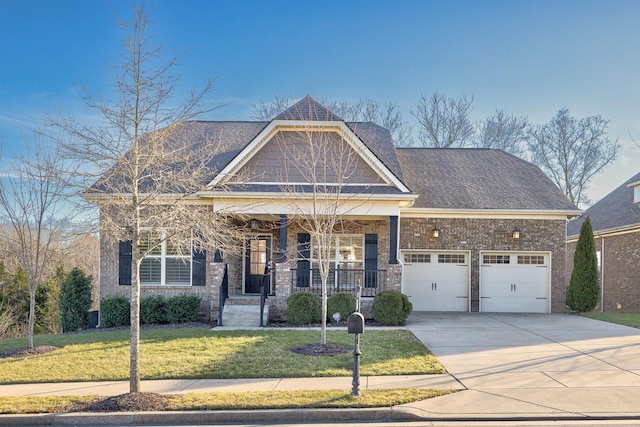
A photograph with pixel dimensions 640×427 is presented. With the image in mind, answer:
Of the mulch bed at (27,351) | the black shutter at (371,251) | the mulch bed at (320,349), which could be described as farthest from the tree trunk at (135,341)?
the black shutter at (371,251)

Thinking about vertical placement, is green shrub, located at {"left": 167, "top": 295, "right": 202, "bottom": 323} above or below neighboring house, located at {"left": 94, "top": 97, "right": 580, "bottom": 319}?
below

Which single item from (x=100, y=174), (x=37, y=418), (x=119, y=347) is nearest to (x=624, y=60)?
(x=100, y=174)

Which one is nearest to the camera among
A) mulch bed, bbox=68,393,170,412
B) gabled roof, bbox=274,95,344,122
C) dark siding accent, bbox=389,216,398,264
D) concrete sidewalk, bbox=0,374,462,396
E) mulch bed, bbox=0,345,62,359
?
mulch bed, bbox=68,393,170,412

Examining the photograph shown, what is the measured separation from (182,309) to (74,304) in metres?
3.49

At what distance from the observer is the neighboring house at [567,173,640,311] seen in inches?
694

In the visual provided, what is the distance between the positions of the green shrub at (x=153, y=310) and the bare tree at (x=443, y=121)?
23.0 m

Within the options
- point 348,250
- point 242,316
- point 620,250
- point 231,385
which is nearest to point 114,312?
point 242,316

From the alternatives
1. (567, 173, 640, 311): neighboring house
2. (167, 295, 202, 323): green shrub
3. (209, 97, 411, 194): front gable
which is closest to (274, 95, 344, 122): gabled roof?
(209, 97, 411, 194): front gable

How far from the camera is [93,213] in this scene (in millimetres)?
8172

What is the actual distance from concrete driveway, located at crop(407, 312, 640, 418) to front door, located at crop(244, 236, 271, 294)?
5.45 m

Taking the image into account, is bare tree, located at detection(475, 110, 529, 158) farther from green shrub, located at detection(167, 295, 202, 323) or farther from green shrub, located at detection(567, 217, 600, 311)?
green shrub, located at detection(167, 295, 202, 323)

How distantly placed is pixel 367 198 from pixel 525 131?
2452 centimetres

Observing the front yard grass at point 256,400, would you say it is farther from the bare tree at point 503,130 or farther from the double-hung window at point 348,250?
the bare tree at point 503,130

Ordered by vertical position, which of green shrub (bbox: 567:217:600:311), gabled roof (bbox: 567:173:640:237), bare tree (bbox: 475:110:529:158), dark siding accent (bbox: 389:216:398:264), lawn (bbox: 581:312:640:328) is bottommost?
lawn (bbox: 581:312:640:328)
